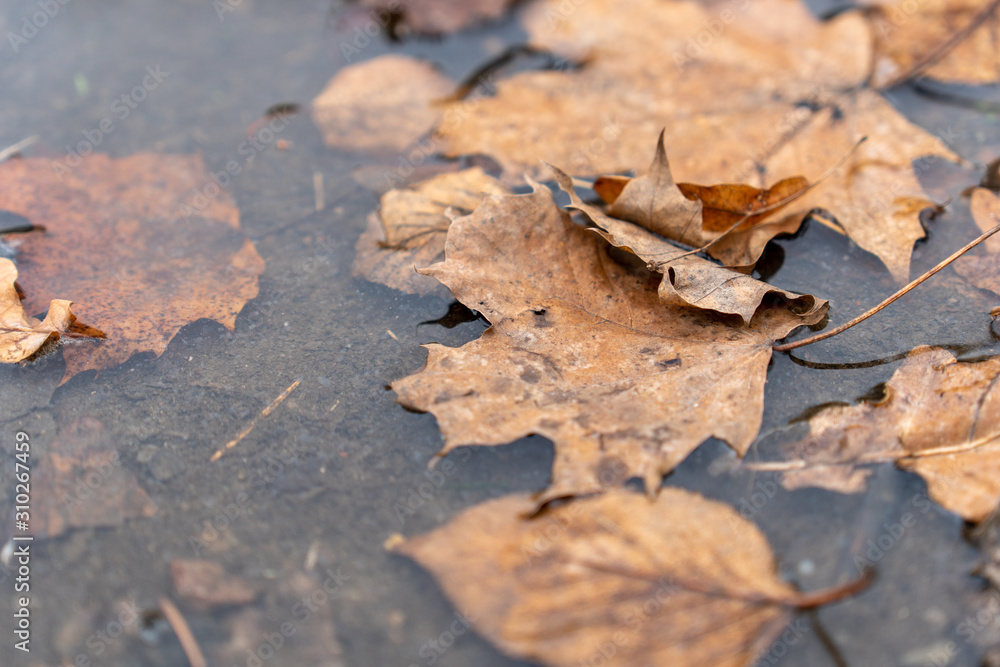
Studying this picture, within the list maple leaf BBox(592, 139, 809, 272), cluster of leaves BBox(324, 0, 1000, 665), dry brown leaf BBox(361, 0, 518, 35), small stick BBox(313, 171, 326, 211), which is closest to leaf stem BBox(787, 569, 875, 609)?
cluster of leaves BBox(324, 0, 1000, 665)

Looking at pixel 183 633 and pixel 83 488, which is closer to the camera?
pixel 183 633

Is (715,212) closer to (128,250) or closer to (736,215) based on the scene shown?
(736,215)

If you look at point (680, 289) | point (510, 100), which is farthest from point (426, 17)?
point (680, 289)

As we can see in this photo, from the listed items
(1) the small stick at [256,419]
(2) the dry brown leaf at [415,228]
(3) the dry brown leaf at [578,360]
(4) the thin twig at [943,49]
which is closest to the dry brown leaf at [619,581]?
(3) the dry brown leaf at [578,360]

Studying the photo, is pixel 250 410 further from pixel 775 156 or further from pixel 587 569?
pixel 775 156

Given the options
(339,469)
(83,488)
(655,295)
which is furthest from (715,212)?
(83,488)

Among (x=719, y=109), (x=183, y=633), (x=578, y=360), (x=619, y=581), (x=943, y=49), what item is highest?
(x=943, y=49)

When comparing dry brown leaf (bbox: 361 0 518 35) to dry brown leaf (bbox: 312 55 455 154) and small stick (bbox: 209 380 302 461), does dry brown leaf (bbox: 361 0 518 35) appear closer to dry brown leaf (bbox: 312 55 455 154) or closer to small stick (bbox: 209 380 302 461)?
dry brown leaf (bbox: 312 55 455 154)
